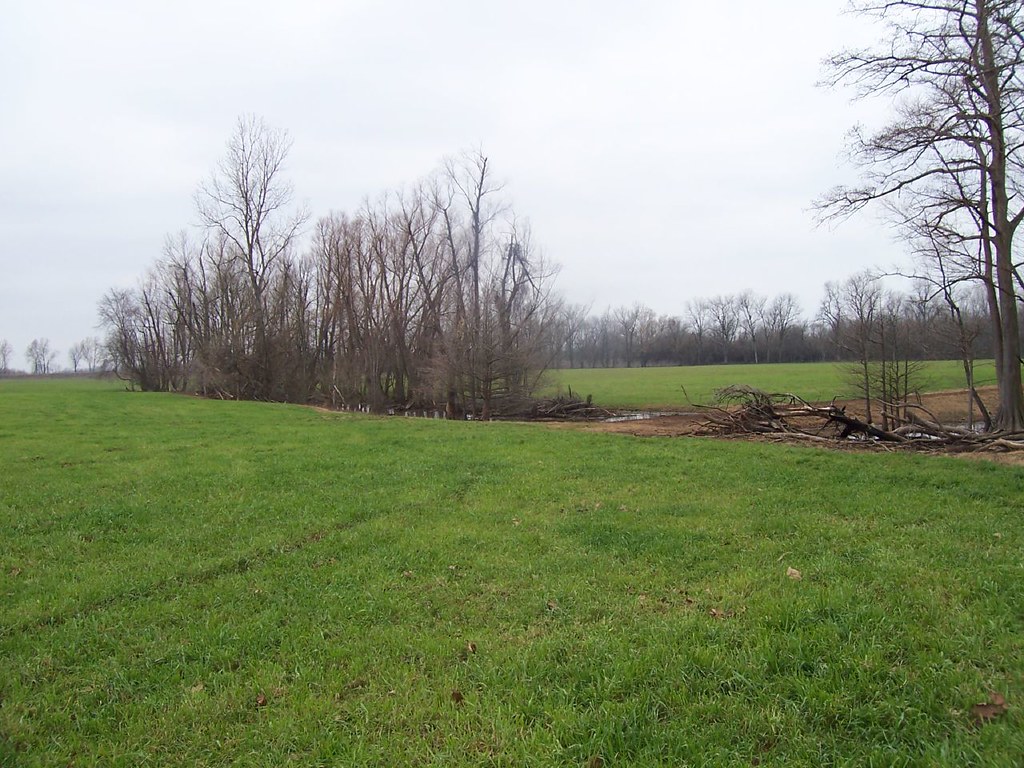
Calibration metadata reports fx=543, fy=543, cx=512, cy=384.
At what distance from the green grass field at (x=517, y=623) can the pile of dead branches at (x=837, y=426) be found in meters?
4.17

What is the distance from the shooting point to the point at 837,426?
1438cm

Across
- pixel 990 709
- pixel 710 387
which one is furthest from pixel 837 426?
pixel 710 387

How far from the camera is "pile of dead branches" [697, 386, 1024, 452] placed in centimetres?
1134

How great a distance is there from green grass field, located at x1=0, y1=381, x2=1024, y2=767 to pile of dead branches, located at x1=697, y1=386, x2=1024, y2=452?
4171mm

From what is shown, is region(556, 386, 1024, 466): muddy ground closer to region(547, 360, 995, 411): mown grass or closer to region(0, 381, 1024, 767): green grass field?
region(547, 360, 995, 411): mown grass

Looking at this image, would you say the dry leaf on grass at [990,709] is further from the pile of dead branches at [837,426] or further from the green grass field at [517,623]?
the pile of dead branches at [837,426]

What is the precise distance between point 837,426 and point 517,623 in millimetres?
13636

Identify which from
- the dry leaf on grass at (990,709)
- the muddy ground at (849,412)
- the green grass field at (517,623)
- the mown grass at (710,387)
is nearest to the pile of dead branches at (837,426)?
the muddy ground at (849,412)

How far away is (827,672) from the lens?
2920mm

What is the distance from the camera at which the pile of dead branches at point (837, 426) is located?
11344 mm

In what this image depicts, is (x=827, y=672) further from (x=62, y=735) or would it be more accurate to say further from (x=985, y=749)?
(x=62, y=735)

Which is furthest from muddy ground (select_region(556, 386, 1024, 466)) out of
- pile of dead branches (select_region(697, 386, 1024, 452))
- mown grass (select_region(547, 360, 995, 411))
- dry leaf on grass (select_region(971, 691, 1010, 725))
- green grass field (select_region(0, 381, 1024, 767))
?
dry leaf on grass (select_region(971, 691, 1010, 725))

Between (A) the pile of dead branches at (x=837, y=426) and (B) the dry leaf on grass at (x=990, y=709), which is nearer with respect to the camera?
(B) the dry leaf on grass at (x=990, y=709)

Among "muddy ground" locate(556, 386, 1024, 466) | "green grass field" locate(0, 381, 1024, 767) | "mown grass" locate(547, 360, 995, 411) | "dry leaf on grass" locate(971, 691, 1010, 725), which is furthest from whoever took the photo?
"mown grass" locate(547, 360, 995, 411)
